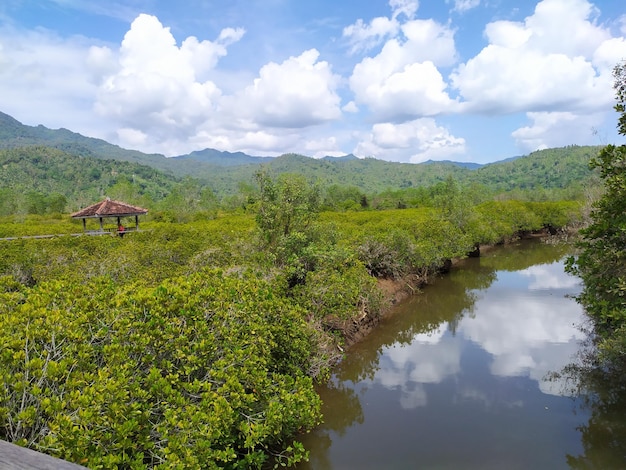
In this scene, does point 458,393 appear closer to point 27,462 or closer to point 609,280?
point 609,280

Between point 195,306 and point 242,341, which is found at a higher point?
point 195,306

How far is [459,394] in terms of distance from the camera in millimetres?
12539

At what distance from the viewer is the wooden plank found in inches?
74.0

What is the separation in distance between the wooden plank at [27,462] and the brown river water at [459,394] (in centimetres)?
861

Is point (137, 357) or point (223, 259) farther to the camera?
point (223, 259)

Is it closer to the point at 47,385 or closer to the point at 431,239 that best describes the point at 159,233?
the point at 431,239

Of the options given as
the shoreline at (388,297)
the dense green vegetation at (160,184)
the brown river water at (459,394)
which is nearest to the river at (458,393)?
the brown river water at (459,394)

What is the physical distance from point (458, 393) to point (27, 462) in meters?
12.8

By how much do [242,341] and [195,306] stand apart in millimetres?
1122

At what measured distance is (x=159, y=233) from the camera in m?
24.1

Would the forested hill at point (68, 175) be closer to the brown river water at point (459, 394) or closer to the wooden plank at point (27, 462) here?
the brown river water at point (459, 394)

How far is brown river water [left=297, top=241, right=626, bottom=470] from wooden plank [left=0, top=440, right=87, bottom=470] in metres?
8.61

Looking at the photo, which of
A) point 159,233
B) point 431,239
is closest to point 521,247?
point 431,239

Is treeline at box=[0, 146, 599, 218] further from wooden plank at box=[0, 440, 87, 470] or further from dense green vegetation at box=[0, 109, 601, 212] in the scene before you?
wooden plank at box=[0, 440, 87, 470]
